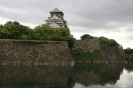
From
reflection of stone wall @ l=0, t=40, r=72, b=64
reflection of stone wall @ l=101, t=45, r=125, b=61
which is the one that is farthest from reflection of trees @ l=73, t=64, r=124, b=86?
reflection of stone wall @ l=101, t=45, r=125, b=61

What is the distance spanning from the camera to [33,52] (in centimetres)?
4028

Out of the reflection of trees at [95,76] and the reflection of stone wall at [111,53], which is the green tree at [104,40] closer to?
the reflection of stone wall at [111,53]

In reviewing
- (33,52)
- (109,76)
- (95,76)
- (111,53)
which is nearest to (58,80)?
(95,76)

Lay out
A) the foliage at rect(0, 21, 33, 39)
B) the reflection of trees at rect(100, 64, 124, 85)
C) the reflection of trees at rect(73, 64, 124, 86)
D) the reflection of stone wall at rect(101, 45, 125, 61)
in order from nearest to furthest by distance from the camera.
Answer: the reflection of trees at rect(73, 64, 124, 86) < the reflection of trees at rect(100, 64, 124, 85) < the foliage at rect(0, 21, 33, 39) < the reflection of stone wall at rect(101, 45, 125, 61)

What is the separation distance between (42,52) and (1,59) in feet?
26.8

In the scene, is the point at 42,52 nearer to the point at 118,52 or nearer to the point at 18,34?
the point at 18,34

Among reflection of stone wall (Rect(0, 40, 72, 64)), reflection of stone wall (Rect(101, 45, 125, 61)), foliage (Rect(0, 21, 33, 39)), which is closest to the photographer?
reflection of stone wall (Rect(0, 40, 72, 64))

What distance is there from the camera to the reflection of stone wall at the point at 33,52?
1491 inches

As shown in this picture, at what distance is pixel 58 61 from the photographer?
4162 centimetres

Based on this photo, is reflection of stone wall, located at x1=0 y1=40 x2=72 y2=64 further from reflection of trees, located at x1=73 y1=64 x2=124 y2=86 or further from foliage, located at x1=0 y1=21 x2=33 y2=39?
reflection of trees, located at x1=73 y1=64 x2=124 y2=86

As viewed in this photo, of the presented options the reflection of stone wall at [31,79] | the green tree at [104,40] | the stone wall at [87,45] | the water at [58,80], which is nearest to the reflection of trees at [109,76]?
the water at [58,80]

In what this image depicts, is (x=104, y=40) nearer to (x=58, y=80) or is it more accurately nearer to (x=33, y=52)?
(x=33, y=52)

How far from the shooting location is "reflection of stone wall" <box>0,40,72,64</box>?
37.9m

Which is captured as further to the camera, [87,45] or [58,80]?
[87,45]
